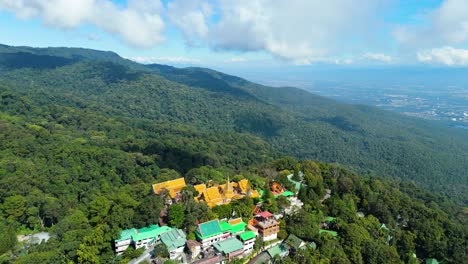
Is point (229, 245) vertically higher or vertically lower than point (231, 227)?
lower

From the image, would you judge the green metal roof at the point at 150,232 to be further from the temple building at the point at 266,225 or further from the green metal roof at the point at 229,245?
the temple building at the point at 266,225

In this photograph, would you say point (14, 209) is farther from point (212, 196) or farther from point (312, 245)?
point (312, 245)

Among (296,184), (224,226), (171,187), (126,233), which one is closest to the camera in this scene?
(126,233)

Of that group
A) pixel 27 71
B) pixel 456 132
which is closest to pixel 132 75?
pixel 27 71

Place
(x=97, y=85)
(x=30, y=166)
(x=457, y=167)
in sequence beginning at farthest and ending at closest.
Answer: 1. (x=97, y=85)
2. (x=457, y=167)
3. (x=30, y=166)

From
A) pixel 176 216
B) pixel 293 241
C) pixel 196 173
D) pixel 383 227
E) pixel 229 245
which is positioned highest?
pixel 176 216

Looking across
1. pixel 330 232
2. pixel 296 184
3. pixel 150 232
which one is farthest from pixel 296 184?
pixel 150 232

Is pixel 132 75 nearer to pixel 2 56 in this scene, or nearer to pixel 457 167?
pixel 2 56
